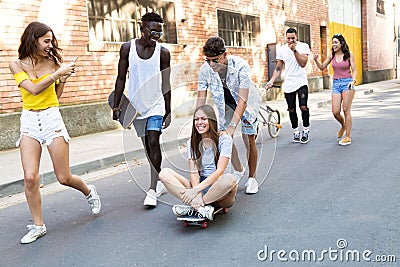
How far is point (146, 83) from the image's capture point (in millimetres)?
4824

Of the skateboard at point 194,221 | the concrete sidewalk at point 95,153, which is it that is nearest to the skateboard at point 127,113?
the concrete sidewalk at point 95,153

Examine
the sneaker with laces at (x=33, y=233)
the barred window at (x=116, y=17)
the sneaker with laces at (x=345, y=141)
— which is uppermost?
the barred window at (x=116, y=17)

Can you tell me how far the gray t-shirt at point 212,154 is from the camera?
→ 14.2 feet

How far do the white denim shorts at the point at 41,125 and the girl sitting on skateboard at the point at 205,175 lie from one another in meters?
1.02

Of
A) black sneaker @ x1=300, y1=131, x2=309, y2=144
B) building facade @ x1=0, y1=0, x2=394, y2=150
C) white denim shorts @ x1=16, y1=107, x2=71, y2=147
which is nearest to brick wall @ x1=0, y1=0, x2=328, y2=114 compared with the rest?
building facade @ x1=0, y1=0, x2=394, y2=150

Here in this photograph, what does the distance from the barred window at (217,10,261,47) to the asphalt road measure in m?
9.95

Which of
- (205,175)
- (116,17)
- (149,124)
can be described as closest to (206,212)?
(205,175)

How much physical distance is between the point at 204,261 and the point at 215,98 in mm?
1791

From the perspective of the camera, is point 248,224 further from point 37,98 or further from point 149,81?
point 37,98

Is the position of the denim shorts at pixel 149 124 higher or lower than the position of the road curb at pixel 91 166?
higher

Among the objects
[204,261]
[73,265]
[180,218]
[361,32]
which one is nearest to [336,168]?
[180,218]

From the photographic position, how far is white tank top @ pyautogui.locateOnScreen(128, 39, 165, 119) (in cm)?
484

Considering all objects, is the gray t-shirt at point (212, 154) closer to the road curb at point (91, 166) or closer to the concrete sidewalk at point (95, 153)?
the concrete sidewalk at point (95, 153)

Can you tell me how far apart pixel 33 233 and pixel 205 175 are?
159 centimetres
